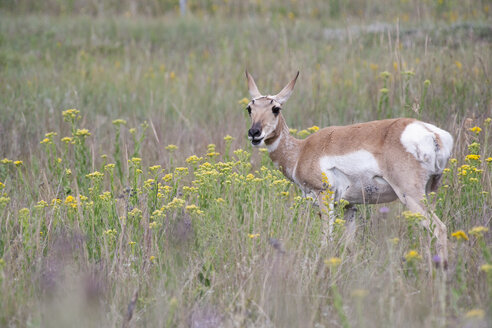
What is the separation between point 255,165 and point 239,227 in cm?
255

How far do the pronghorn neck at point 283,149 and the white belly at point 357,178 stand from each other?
0.46 m

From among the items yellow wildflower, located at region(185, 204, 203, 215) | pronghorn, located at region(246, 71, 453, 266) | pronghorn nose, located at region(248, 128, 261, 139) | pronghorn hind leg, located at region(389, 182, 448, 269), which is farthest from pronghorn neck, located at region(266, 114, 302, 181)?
yellow wildflower, located at region(185, 204, 203, 215)

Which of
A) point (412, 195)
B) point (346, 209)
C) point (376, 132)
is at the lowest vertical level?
point (346, 209)

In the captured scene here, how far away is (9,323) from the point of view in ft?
11.5

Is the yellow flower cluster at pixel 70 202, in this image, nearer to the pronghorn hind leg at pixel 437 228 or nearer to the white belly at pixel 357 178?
the white belly at pixel 357 178

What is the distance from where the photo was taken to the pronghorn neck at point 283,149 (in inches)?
221

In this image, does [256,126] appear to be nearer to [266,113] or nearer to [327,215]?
[266,113]

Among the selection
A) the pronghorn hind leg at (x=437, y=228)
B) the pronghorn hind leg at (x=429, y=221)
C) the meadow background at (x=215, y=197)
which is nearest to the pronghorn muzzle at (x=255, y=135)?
the meadow background at (x=215, y=197)

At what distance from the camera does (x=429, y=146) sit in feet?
14.8

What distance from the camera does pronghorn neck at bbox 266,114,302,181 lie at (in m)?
5.60

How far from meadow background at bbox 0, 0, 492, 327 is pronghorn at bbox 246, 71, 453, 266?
0.61 ft

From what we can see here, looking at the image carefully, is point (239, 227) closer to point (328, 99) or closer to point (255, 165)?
point (255, 165)

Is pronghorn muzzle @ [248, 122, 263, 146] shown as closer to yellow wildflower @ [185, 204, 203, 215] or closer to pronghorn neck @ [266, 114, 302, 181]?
pronghorn neck @ [266, 114, 302, 181]

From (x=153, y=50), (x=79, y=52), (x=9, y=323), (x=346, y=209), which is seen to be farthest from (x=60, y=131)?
(x=153, y=50)
